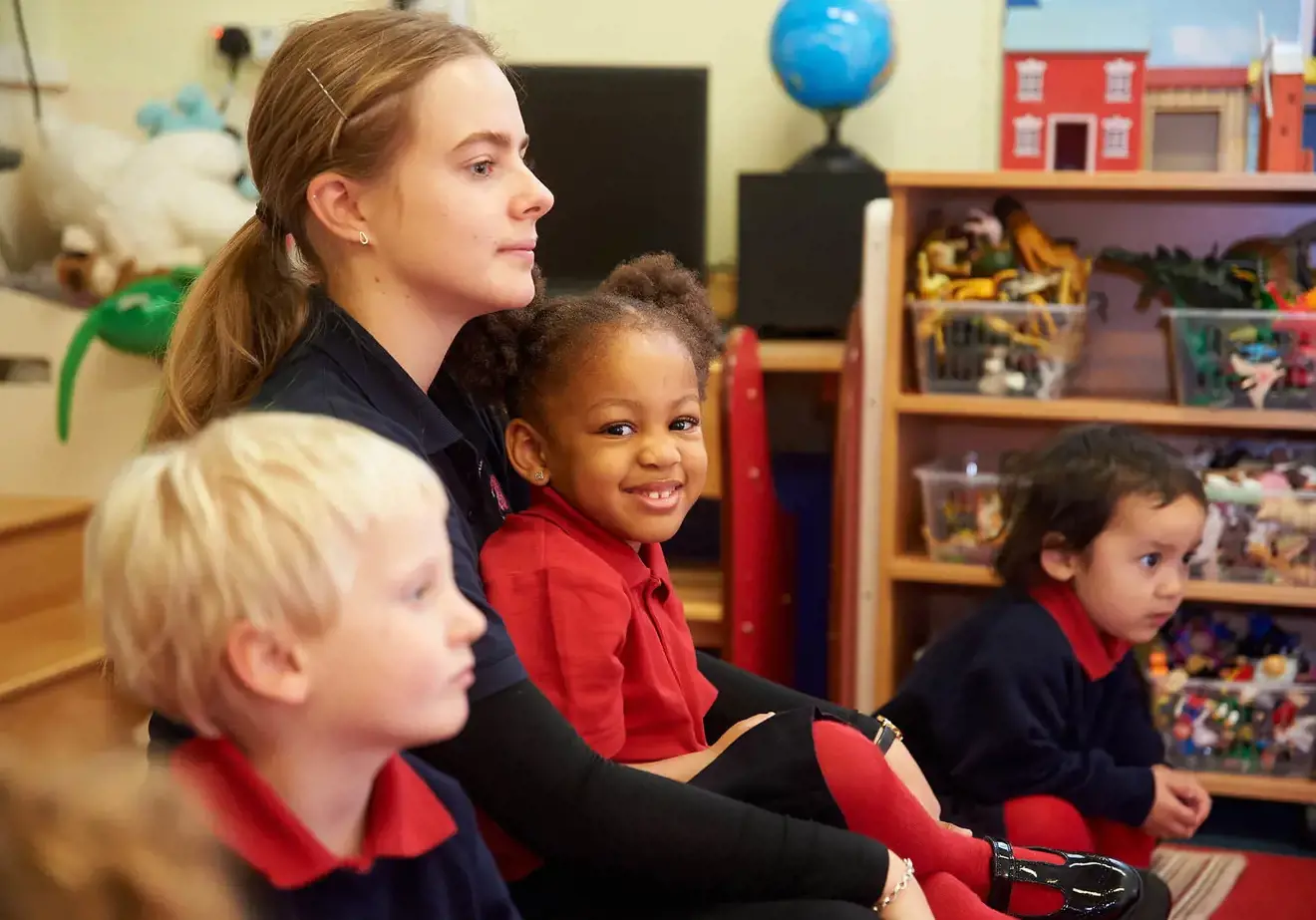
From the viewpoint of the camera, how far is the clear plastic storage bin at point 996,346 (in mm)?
2197

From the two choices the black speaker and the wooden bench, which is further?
the black speaker

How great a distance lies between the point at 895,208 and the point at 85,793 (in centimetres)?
179

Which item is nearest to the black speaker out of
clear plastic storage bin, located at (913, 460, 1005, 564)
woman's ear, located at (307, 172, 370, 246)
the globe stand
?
the globe stand

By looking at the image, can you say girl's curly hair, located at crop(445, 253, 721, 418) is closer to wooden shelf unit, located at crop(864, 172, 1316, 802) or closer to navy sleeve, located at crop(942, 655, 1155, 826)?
navy sleeve, located at crop(942, 655, 1155, 826)

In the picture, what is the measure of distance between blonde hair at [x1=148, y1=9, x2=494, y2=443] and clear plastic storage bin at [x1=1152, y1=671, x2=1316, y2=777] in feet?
5.25

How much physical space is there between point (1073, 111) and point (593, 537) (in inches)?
64.6

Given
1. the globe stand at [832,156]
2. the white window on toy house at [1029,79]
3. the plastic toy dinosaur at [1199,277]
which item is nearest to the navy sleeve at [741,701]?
the plastic toy dinosaur at [1199,277]

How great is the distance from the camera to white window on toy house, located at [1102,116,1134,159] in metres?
2.46

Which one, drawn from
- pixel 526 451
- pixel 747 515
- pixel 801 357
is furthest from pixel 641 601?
pixel 801 357

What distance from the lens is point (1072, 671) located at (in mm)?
1697

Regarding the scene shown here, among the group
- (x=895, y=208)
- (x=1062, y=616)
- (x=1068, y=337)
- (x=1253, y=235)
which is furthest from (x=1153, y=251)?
(x=1062, y=616)

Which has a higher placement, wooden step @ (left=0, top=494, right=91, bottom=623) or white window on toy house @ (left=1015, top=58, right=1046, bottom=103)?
white window on toy house @ (left=1015, top=58, right=1046, bottom=103)

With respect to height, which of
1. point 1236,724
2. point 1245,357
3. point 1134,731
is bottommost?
point 1236,724

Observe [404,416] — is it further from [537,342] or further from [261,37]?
[261,37]
